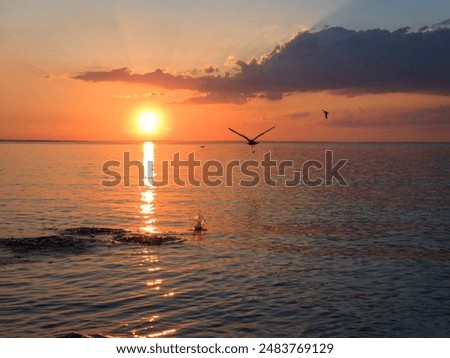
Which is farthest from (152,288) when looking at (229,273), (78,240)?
(78,240)

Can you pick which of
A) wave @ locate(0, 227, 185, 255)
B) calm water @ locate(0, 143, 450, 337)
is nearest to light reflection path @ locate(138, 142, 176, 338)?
calm water @ locate(0, 143, 450, 337)

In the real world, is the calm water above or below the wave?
below

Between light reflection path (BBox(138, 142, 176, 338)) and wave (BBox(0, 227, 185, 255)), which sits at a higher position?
wave (BBox(0, 227, 185, 255))

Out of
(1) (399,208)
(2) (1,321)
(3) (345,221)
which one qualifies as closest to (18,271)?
(2) (1,321)

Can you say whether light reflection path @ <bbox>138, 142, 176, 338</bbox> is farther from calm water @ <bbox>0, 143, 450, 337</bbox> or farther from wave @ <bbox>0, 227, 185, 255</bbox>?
wave @ <bbox>0, 227, 185, 255</bbox>

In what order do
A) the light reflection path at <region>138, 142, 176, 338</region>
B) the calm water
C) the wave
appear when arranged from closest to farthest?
the light reflection path at <region>138, 142, 176, 338</region> < the calm water < the wave

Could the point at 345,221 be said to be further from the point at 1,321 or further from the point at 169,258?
the point at 1,321

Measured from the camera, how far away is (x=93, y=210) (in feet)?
169

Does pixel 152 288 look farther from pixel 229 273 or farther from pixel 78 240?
pixel 78 240

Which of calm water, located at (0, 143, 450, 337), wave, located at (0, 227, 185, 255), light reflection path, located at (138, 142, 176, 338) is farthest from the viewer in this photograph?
wave, located at (0, 227, 185, 255)

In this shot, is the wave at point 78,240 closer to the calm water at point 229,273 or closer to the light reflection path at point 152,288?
the calm water at point 229,273

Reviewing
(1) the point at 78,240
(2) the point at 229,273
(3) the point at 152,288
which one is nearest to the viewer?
(3) the point at 152,288

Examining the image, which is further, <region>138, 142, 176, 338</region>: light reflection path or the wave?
the wave
